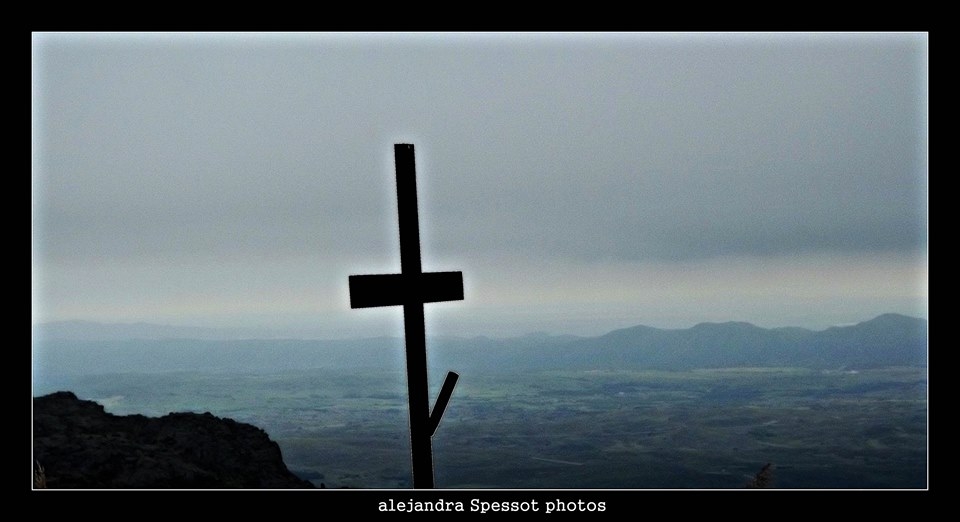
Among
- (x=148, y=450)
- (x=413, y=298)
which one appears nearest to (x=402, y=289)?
(x=413, y=298)

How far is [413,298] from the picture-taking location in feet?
24.7

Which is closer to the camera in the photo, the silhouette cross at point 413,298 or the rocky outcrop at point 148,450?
the silhouette cross at point 413,298

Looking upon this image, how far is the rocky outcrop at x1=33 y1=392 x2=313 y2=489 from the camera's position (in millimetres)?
12195

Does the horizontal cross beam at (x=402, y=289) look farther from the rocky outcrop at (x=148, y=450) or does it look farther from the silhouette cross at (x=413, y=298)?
the rocky outcrop at (x=148, y=450)

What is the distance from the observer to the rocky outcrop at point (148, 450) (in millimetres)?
12195

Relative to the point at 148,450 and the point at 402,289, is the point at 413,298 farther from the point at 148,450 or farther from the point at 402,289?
the point at 148,450

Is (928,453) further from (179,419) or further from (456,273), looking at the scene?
(179,419)

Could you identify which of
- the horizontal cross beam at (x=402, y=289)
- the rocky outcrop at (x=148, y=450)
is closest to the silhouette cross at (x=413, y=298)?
the horizontal cross beam at (x=402, y=289)

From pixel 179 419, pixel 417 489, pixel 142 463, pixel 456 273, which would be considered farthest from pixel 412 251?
pixel 179 419

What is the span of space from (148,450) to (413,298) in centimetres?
722

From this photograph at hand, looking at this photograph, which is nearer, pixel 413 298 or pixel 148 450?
pixel 413 298

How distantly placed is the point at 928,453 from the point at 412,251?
4.71 m

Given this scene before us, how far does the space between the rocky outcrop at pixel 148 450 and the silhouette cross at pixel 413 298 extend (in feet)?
19.0

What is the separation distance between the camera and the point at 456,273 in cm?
776
